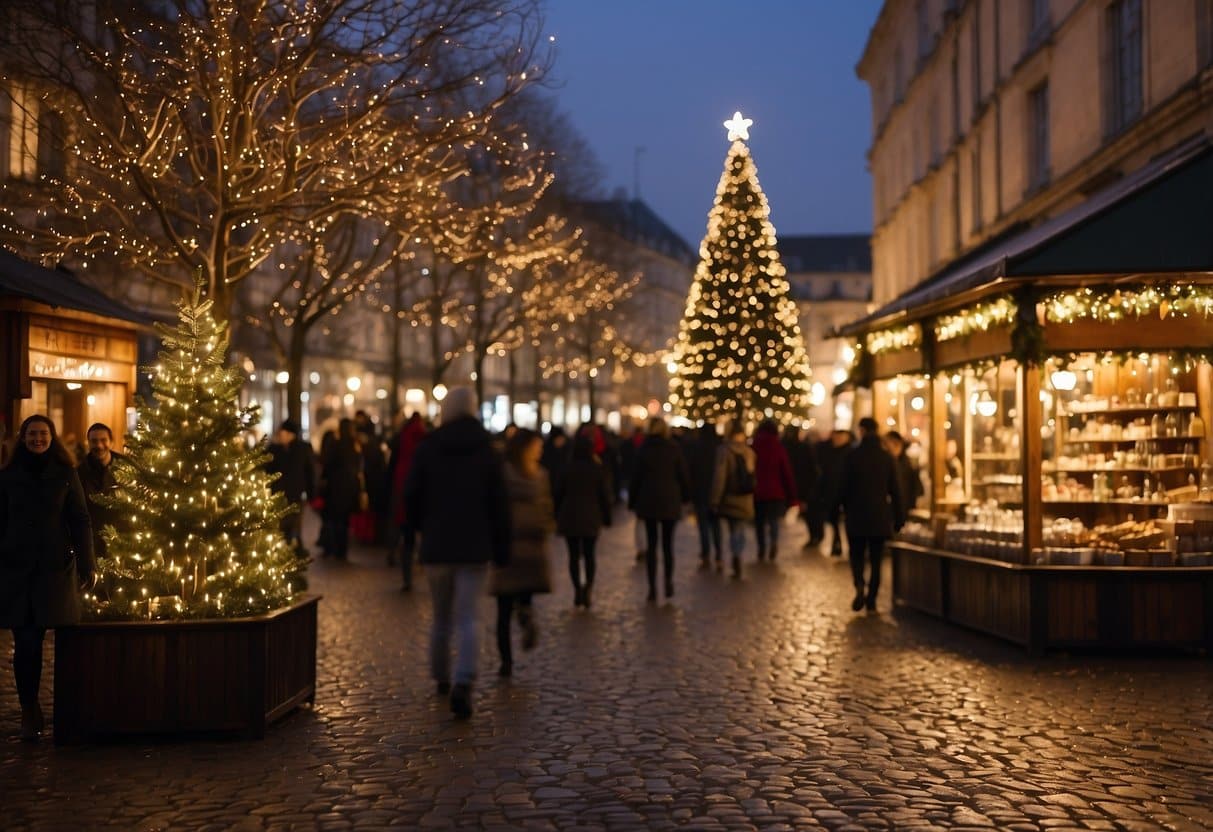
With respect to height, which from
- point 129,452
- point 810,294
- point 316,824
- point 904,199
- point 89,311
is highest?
point 810,294

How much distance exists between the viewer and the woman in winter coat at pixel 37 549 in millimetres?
9375

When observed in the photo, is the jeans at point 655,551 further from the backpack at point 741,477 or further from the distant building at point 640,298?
the distant building at point 640,298

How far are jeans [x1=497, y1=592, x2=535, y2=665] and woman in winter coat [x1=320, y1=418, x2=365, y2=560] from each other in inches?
379

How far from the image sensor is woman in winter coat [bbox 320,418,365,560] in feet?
72.2

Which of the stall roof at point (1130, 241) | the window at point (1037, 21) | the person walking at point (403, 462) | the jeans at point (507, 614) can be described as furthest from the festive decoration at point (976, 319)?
the window at point (1037, 21)

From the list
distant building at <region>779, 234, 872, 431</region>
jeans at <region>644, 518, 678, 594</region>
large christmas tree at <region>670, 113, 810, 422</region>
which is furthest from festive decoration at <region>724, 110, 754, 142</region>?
distant building at <region>779, 234, 872, 431</region>

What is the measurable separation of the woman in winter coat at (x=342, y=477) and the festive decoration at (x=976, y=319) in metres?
8.13

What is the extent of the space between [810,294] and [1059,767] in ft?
518

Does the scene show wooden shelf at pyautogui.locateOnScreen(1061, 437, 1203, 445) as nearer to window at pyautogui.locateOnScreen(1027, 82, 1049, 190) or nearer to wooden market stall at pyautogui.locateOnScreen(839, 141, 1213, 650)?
wooden market stall at pyautogui.locateOnScreen(839, 141, 1213, 650)

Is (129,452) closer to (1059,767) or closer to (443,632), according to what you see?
(443,632)

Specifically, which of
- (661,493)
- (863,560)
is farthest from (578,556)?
(863,560)

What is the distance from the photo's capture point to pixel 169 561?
1004 centimetres

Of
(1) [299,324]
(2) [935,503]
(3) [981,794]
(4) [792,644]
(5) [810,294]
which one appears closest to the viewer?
(3) [981,794]

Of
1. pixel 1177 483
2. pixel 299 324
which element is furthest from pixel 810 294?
pixel 1177 483
